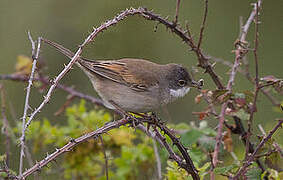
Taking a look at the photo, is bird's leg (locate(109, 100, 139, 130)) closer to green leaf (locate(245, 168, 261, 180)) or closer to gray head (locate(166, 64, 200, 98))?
gray head (locate(166, 64, 200, 98))

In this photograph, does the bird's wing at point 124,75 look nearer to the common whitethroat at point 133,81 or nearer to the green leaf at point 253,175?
the common whitethroat at point 133,81

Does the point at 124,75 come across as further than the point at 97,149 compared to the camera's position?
Yes

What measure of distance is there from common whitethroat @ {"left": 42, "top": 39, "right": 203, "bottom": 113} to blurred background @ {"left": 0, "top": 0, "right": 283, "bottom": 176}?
3.88 meters

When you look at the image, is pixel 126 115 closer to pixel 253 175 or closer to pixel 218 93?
pixel 218 93

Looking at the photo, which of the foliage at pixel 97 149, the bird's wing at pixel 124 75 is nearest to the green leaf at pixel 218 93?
the foliage at pixel 97 149

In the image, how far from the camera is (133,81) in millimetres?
4227

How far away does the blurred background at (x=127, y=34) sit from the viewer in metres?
8.41

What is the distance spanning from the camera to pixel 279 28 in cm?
909

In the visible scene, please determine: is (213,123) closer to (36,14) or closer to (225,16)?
(225,16)

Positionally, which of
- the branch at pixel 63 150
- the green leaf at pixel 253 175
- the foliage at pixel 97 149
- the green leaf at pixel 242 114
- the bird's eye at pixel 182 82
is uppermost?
the bird's eye at pixel 182 82

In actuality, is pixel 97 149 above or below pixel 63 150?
above

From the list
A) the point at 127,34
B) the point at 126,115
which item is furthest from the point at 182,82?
the point at 127,34

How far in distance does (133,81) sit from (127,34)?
4624 mm

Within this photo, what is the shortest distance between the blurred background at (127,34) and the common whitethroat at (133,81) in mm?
3876
